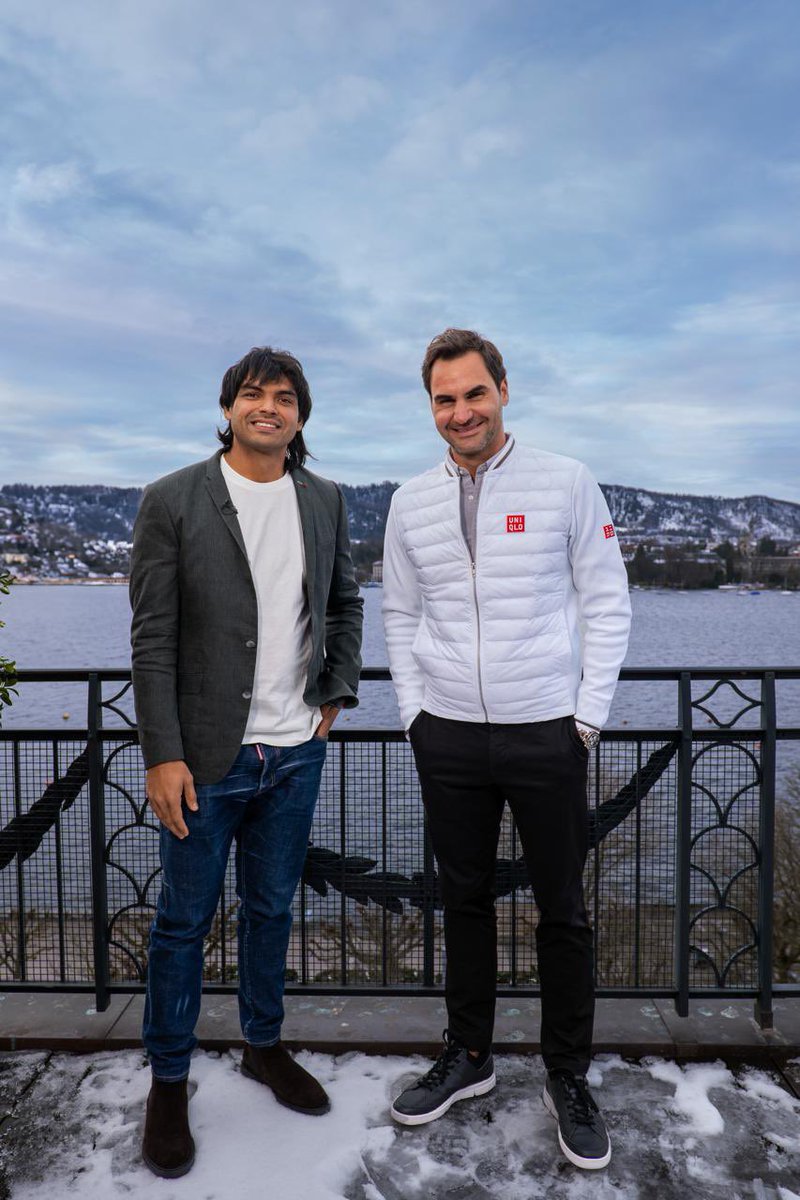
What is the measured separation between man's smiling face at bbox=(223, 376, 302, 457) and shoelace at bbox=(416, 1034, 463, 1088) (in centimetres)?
195

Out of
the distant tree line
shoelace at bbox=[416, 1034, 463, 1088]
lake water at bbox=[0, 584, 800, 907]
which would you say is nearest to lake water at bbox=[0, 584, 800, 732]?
lake water at bbox=[0, 584, 800, 907]

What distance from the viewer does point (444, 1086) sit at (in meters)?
2.34

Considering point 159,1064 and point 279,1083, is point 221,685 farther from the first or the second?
point 279,1083

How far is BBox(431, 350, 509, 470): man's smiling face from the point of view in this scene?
215 cm

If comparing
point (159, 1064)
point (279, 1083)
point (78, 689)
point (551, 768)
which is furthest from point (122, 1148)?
point (78, 689)

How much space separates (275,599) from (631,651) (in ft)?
137

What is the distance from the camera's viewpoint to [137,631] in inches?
81.9

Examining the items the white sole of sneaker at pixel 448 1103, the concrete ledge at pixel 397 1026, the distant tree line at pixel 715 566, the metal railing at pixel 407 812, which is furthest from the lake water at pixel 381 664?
the distant tree line at pixel 715 566

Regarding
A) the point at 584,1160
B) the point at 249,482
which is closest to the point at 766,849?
the point at 584,1160

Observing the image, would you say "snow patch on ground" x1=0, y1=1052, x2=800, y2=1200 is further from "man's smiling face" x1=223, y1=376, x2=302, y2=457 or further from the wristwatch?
"man's smiling face" x1=223, y1=376, x2=302, y2=457

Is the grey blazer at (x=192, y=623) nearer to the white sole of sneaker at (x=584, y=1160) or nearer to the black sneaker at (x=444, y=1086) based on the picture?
the black sneaker at (x=444, y=1086)

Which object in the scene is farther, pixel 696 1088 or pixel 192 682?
pixel 696 1088

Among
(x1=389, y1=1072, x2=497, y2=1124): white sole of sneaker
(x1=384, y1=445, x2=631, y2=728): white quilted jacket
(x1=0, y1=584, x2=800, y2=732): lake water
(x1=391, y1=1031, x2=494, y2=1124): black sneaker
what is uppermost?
(x1=384, y1=445, x2=631, y2=728): white quilted jacket

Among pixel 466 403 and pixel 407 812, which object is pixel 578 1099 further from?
pixel 466 403
